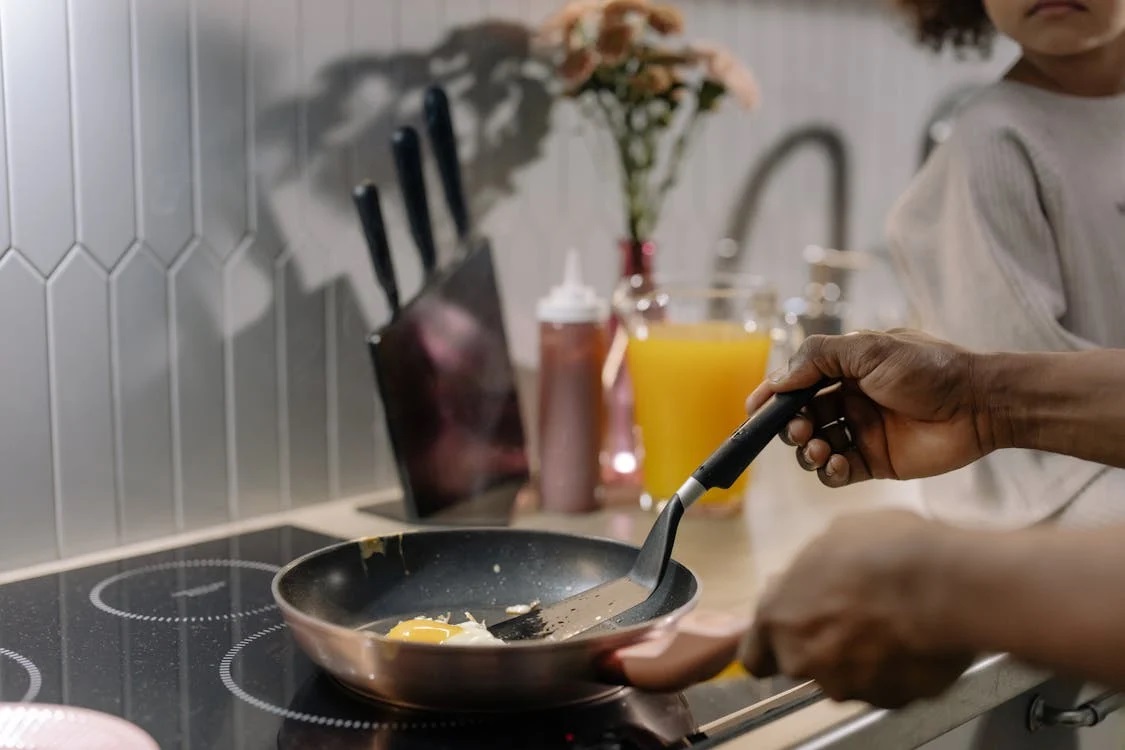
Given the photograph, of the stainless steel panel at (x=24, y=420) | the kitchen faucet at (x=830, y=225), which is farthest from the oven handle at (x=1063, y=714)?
the stainless steel panel at (x=24, y=420)

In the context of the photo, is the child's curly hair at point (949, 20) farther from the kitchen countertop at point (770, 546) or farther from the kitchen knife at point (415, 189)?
the kitchen knife at point (415, 189)

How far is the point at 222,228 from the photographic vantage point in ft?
3.75

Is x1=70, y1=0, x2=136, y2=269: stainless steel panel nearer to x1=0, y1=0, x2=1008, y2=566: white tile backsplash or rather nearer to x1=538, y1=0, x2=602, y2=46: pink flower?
x1=0, y1=0, x2=1008, y2=566: white tile backsplash

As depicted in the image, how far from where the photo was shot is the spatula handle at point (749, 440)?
91 cm

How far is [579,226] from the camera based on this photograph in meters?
1.51

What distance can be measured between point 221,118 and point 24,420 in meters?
0.33

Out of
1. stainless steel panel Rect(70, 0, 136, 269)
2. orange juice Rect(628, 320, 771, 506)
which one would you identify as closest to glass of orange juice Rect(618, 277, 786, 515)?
orange juice Rect(628, 320, 771, 506)

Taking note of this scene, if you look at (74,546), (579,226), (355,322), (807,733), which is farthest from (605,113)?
(807,733)

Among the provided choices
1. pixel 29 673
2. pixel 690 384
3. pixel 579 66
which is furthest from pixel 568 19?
pixel 29 673

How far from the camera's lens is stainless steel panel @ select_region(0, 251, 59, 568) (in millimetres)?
1006

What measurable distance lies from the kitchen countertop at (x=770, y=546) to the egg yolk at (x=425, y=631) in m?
0.22

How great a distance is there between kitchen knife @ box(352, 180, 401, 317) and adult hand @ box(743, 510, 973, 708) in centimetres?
57

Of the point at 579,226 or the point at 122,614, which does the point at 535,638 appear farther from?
the point at 579,226

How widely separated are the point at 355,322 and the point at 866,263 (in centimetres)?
94
